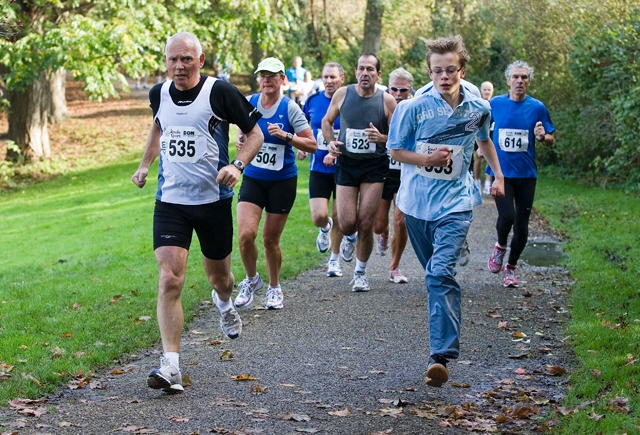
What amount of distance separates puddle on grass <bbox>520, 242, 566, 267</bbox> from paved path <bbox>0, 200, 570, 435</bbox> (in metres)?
2.21

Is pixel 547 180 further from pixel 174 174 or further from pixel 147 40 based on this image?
pixel 174 174

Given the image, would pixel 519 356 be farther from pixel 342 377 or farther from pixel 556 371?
pixel 342 377

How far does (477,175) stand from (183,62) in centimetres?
1315

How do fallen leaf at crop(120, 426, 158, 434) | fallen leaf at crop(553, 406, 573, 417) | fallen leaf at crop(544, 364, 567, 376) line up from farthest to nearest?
fallen leaf at crop(544, 364, 567, 376), fallen leaf at crop(553, 406, 573, 417), fallen leaf at crop(120, 426, 158, 434)

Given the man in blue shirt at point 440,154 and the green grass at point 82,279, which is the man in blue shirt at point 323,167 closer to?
the green grass at point 82,279

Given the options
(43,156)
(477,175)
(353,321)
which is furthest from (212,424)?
(43,156)

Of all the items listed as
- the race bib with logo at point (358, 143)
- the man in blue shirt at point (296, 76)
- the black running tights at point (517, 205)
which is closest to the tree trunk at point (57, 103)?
the man in blue shirt at point (296, 76)

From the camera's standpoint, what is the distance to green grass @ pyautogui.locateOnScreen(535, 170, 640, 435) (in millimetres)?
5426

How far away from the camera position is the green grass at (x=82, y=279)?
7.03 meters

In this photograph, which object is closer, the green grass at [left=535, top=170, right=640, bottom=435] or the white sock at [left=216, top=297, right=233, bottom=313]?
the green grass at [left=535, top=170, right=640, bottom=435]

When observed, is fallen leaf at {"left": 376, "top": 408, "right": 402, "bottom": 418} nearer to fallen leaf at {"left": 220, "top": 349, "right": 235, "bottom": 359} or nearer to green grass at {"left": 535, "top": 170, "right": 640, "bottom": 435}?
green grass at {"left": 535, "top": 170, "right": 640, "bottom": 435}

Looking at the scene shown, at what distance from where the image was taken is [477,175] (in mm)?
18641

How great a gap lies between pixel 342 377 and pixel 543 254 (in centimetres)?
682

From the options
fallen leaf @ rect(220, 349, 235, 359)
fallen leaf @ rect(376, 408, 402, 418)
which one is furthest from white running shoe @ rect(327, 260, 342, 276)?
fallen leaf @ rect(376, 408, 402, 418)
